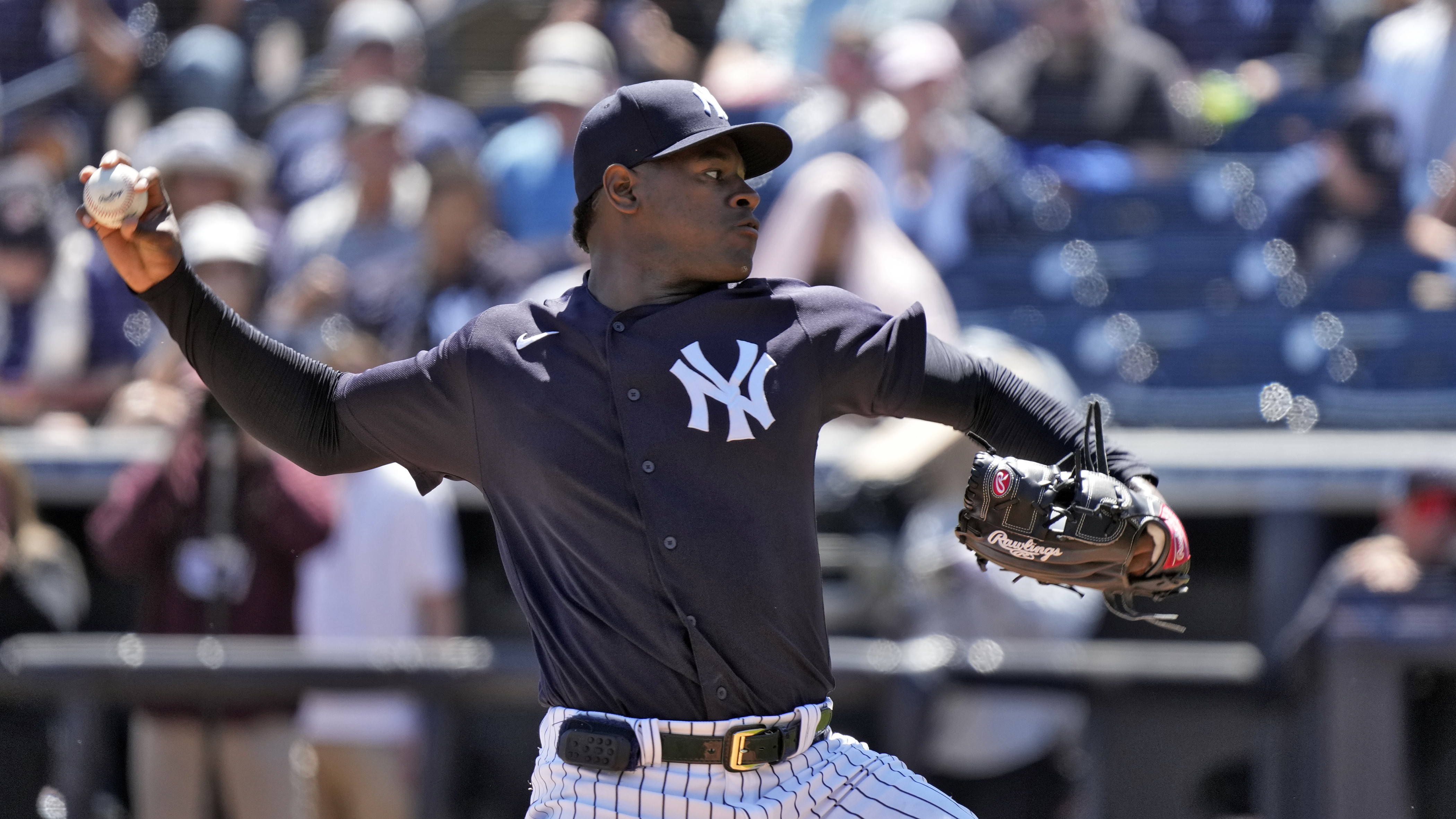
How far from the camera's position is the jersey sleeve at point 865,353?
2521 millimetres

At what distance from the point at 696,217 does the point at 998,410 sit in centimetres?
58

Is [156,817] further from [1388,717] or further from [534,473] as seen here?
[1388,717]

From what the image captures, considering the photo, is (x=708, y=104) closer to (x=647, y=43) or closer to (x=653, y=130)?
(x=653, y=130)

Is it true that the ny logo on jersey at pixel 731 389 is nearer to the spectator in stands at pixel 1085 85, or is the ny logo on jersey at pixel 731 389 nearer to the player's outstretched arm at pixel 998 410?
the player's outstretched arm at pixel 998 410

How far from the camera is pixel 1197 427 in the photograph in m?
6.01

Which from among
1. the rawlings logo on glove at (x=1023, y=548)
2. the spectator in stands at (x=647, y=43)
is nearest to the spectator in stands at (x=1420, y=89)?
the spectator in stands at (x=647, y=43)

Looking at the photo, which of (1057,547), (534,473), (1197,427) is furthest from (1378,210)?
(534,473)

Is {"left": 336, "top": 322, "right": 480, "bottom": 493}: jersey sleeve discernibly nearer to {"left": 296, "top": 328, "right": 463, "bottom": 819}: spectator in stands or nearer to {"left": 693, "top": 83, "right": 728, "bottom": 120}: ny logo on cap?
{"left": 693, "top": 83, "right": 728, "bottom": 120}: ny logo on cap

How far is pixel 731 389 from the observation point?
2457 millimetres

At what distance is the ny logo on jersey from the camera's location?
2447 mm

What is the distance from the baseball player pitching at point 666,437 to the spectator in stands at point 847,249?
2835 mm

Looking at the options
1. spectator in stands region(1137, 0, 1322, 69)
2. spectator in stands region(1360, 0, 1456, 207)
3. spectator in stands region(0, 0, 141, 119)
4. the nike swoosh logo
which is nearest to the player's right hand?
the nike swoosh logo

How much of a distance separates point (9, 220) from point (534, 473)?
485cm

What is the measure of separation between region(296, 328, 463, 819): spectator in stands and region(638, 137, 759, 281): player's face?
8.84 ft
